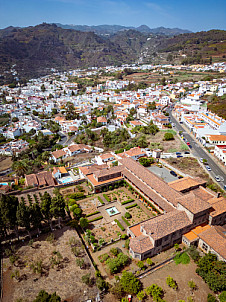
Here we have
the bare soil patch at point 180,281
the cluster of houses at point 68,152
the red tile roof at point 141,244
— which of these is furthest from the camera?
the cluster of houses at point 68,152

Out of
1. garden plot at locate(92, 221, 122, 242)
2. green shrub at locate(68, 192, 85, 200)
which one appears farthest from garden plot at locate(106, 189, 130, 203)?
garden plot at locate(92, 221, 122, 242)

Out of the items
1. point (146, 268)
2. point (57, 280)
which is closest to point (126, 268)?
point (146, 268)

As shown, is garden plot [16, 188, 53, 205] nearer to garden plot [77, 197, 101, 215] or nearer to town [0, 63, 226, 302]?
town [0, 63, 226, 302]

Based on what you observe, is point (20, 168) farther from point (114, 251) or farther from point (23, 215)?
point (114, 251)

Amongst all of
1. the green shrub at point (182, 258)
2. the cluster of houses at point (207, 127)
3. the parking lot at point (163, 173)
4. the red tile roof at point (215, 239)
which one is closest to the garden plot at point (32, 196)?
the parking lot at point (163, 173)

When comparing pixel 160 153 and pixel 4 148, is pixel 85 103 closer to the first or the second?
pixel 4 148

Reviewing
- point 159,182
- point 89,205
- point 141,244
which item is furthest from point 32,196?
point 159,182

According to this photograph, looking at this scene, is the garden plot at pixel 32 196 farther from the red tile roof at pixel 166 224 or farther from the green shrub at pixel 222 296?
the green shrub at pixel 222 296
